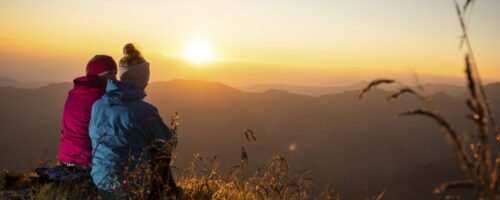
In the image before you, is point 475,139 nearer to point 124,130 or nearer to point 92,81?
point 124,130

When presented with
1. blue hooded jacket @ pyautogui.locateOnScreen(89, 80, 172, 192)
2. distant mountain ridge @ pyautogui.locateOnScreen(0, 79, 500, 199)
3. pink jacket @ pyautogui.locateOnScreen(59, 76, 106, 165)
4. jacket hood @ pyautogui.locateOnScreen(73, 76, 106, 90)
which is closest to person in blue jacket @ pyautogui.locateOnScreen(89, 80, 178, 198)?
blue hooded jacket @ pyautogui.locateOnScreen(89, 80, 172, 192)

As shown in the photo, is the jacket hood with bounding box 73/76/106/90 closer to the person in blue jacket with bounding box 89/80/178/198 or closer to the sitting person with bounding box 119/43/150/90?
the sitting person with bounding box 119/43/150/90

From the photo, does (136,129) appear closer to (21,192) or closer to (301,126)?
(21,192)

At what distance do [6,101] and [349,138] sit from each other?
136 meters

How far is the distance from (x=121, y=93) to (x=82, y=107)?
53.1 inches

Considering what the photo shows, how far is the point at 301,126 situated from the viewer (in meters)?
196

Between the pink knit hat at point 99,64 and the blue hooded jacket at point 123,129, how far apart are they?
120cm

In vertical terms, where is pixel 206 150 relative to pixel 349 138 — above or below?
above

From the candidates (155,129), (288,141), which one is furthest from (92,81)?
(288,141)

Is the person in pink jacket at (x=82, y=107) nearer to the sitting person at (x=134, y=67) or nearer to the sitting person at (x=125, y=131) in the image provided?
the sitting person at (x=134, y=67)

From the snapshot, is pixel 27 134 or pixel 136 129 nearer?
pixel 136 129

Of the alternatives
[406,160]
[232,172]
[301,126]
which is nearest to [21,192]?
[232,172]

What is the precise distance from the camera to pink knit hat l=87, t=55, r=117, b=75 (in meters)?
6.65

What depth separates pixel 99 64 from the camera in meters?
6.65
